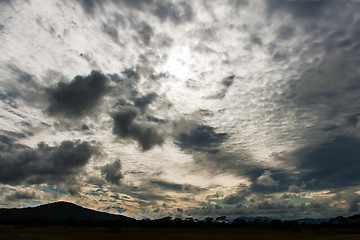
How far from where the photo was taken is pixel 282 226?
650ft

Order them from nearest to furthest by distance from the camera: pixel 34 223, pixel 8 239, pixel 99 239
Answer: pixel 8 239 < pixel 99 239 < pixel 34 223

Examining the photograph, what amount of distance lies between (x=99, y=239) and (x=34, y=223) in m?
162

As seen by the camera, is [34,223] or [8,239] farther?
[34,223]

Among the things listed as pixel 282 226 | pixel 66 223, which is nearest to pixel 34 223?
pixel 66 223

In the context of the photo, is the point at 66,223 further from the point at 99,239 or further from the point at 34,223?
the point at 99,239

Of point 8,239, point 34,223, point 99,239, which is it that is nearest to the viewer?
point 8,239

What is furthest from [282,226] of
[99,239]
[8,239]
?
[8,239]

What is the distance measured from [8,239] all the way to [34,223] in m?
166

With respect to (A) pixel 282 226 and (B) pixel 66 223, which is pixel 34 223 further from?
(A) pixel 282 226

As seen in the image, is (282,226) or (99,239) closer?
(99,239)

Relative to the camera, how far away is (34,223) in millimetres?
193375

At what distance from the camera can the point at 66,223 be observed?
199875 mm

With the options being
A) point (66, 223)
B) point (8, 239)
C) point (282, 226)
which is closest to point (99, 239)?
point (8, 239)

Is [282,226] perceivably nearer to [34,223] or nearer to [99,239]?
[99,239]
